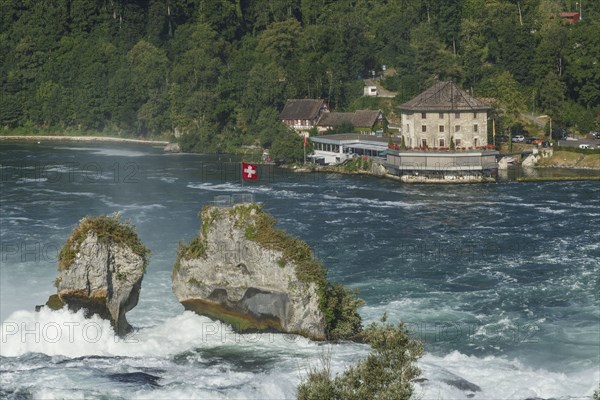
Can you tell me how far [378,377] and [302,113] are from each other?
100621 millimetres

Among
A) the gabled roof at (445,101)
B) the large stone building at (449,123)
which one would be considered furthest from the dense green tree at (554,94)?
the large stone building at (449,123)

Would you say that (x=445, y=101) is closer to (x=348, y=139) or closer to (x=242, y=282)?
(x=348, y=139)

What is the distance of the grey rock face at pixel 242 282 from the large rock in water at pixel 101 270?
3.24 meters

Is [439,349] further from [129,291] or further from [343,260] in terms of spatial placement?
[343,260]

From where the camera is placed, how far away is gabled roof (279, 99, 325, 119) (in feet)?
415

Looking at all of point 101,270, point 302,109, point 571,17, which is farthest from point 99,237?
point 571,17

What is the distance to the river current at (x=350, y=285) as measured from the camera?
41688mm

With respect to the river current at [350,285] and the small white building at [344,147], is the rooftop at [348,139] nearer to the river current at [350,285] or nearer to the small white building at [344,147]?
the small white building at [344,147]

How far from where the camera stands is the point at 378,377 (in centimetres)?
2758

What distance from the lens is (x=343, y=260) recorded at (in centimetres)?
6438

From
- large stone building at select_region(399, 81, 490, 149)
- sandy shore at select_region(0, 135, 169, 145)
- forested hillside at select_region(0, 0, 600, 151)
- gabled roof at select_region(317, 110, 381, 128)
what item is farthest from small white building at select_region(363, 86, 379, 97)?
sandy shore at select_region(0, 135, 169, 145)

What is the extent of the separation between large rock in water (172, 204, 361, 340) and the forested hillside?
69.8m

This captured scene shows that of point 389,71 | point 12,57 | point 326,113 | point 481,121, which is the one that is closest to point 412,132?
point 481,121

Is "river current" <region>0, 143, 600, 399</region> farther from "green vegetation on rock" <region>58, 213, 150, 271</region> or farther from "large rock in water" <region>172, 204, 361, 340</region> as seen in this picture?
"green vegetation on rock" <region>58, 213, 150, 271</region>
